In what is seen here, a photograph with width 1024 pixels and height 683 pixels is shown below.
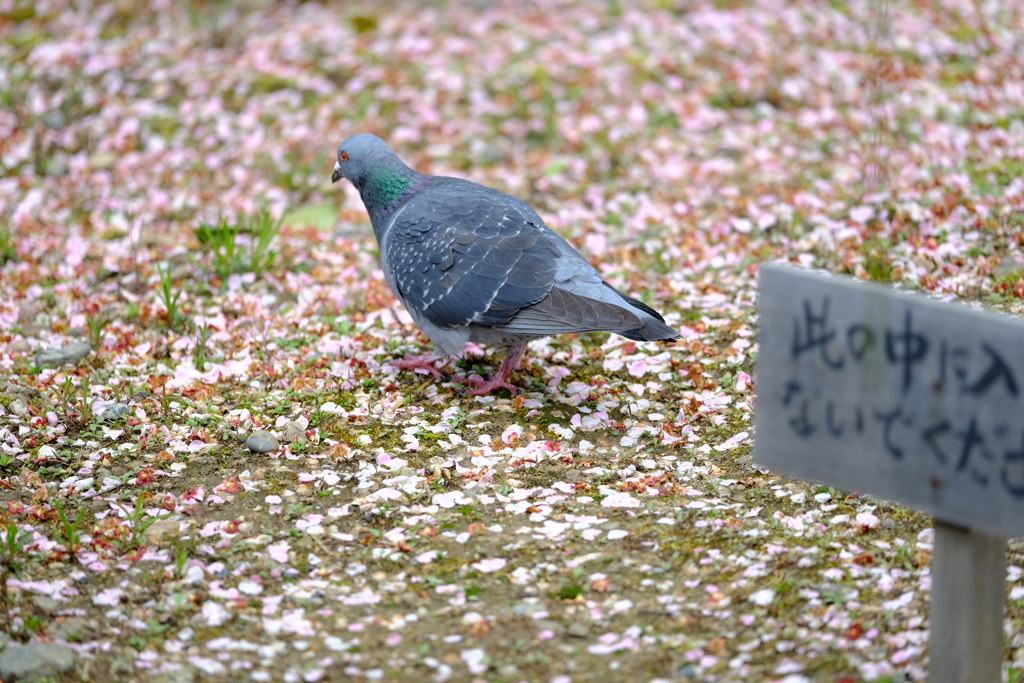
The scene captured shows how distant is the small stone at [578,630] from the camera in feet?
11.7

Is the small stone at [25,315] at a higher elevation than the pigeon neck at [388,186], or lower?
lower

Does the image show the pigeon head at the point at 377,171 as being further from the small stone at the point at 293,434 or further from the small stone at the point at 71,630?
the small stone at the point at 71,630

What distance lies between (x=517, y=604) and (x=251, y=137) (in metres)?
6.96

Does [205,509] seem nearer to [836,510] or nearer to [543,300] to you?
[543,300]

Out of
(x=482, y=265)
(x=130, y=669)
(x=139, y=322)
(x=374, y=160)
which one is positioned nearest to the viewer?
(x=130, y=669)

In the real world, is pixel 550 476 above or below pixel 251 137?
below

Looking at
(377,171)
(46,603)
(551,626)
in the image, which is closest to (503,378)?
(377,171)

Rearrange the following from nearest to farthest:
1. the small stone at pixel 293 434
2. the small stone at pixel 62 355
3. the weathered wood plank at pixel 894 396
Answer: the weathered wood plank at pixel 894 396, the small stone at pixel 293 434, the small stone at pixel 62 355

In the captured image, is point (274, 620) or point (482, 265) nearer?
point (274, 620)

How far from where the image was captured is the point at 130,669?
3402mm

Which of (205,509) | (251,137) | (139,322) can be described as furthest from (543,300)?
(251,137)

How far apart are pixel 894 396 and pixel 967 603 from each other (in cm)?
70

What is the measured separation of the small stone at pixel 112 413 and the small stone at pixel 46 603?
1558mm

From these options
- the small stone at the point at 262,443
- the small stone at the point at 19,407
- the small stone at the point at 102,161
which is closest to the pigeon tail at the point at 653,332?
the small stone at the point at 262,443
